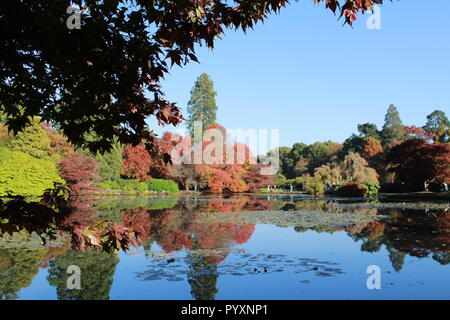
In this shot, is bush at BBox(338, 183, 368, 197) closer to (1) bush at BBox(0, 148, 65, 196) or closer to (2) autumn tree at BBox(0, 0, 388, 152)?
(1) bush at BBox(0, 148, 65, 196)

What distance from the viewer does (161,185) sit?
1505 inches

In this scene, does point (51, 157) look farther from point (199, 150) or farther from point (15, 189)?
point (199, 150)

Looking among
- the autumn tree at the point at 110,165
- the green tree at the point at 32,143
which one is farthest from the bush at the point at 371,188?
the green tree at the point at 32,143

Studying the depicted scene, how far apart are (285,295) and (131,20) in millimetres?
3523

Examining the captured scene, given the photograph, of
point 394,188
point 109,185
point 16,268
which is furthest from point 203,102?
point 16,268

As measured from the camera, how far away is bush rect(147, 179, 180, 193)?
37.8m

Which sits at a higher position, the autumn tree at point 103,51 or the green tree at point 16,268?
the autumn tree at point 103,51

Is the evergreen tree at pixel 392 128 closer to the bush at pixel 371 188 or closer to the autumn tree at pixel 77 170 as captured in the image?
the bush at pixel 371 188

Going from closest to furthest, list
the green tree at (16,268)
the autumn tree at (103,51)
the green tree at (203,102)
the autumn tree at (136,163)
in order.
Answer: the autumn tree at (103,51)
the green tree at (16,268)
the autumn tree at (136,163)
the green tree at (203,102)

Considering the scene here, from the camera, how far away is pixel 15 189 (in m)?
21.6

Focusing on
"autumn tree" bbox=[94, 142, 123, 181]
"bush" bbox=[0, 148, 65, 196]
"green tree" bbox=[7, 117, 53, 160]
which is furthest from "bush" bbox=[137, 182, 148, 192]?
"bush" bbox=[0, 148, 65, 196]

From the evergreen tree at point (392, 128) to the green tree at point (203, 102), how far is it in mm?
23096

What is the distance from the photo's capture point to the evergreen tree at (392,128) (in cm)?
5138
